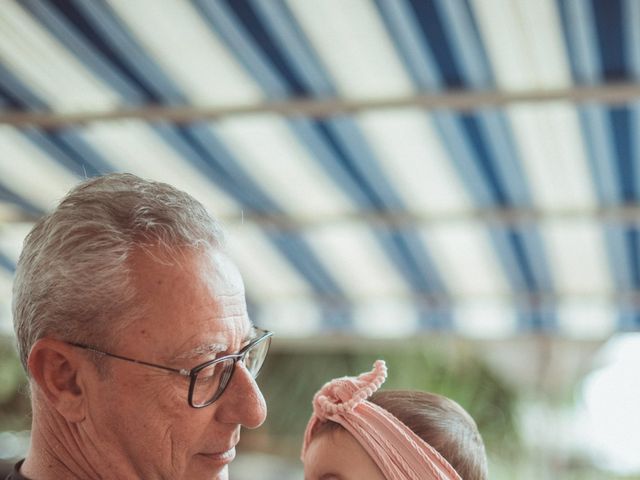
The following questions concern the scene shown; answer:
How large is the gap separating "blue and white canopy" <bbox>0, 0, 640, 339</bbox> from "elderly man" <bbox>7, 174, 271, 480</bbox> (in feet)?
8.63

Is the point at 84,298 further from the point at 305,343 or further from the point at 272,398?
the point at 272,398

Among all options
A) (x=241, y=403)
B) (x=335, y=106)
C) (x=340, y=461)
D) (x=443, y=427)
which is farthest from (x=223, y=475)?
(x=335, y=106)

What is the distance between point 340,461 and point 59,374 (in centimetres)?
75

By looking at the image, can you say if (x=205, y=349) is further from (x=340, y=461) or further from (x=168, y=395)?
(x=340, y=461)

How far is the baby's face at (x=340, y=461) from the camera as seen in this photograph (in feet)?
7.71

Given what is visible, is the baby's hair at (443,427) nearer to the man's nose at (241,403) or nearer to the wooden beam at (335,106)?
the man's nose at (241,403)

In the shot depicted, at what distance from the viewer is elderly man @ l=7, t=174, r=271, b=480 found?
190 cm

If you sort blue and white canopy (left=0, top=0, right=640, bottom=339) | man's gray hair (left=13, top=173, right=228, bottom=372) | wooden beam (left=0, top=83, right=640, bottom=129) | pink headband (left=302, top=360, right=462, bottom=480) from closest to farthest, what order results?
1. man's gray hair (left=13, top=173, right=228, bottom=372)
2. pink headband (left=302, top=360, right=462, bottom=480)
3. blue and white canopy (left=0, top=0, right=640, bottom=339)
4. wooden beam (left=0, top=83, right=640, bottom=129)

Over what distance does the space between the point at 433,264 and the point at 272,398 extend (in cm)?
588

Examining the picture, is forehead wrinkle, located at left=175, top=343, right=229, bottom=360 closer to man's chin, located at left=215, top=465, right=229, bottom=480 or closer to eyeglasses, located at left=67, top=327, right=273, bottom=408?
eyeglasses, located at left=67, top=327, right=273, bottom=408

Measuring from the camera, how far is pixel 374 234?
6.84m

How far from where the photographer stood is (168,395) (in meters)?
1.92

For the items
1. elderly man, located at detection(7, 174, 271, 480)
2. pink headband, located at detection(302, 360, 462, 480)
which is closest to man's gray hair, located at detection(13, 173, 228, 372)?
elderly man, located at detection(7, 174, 271, 480)

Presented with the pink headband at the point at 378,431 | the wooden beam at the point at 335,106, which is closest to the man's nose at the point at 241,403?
the pink headband at the point at 378,431
